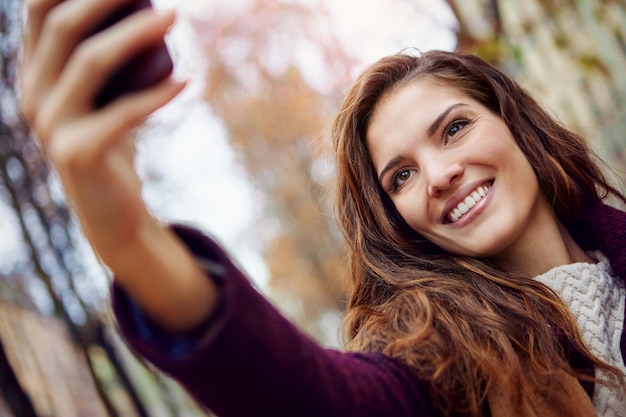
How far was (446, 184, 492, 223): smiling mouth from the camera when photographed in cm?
171

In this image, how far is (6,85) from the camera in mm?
2355

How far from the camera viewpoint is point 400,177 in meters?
1.88

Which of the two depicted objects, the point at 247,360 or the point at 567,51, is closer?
the point at 247,360

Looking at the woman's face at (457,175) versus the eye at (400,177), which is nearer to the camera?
the woman's face at (457,175)

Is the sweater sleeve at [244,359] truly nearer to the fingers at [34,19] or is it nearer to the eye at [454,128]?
the fingers at [34,19]

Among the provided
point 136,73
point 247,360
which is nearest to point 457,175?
point 247,360

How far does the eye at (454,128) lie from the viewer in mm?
1801

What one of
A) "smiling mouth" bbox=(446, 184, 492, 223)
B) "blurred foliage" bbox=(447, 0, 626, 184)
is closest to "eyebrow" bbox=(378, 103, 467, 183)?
"smiling mouth" bbox=(446, 184, 492, 223)

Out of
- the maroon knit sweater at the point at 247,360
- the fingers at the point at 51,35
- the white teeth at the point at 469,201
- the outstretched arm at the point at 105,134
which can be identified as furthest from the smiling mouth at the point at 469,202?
the fingers at the point at 51,35

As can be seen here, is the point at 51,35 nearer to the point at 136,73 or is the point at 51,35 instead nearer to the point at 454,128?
the point at 136,73

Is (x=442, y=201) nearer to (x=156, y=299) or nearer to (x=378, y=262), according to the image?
(x=378, y=262)

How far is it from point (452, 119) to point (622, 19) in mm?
2582

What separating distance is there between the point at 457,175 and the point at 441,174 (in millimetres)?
55

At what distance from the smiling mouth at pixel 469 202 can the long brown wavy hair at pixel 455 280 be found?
6.3 inches
